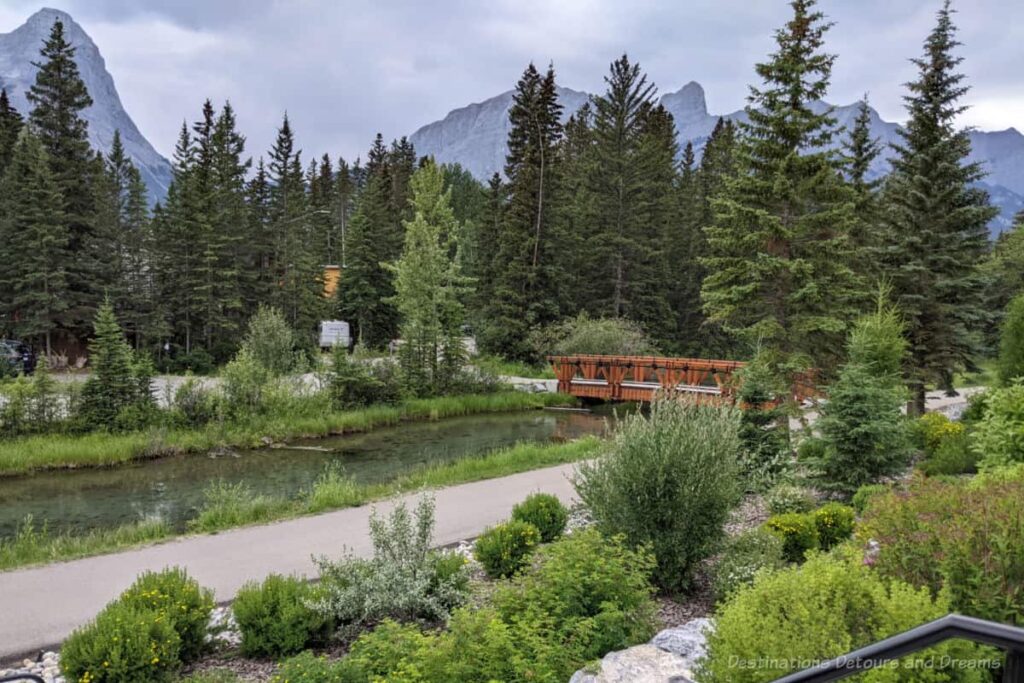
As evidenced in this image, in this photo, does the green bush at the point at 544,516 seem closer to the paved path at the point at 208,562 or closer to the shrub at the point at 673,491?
the paved path at the point at 208,562

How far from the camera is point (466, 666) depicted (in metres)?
3.47

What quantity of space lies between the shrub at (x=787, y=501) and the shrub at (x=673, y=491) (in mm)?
2413

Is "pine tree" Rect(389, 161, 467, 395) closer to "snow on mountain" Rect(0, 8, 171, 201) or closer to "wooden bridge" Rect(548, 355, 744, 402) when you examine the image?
"wooden bridge" Rect(548, 355, 744, 402)

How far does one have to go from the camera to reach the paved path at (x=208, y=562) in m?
5.34

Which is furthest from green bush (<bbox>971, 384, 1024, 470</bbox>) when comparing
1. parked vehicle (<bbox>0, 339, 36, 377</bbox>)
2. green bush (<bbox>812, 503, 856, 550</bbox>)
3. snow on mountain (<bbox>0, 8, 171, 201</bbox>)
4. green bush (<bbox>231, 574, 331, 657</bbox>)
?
snow on mountain (<bbox>0, 8, 171, 201</bbox>)

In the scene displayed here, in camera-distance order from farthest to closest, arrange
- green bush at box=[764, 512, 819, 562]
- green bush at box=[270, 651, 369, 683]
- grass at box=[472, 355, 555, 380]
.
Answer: grass at box=[472, 355, 555, 380]
green bush at box=[764, 512, 819, 562]
green bush at box=[270, 651, 369, 683]

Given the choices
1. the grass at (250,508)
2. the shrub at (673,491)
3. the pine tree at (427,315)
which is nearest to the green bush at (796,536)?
the shrub at (673,491)

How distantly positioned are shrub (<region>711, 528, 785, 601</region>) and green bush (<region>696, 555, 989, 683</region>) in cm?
182

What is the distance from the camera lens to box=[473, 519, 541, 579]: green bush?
600cm

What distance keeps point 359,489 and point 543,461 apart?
12.5ft

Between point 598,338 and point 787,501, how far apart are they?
765 inches

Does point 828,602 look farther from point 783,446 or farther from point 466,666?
point 783,446

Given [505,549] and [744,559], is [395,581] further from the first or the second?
[744,559]

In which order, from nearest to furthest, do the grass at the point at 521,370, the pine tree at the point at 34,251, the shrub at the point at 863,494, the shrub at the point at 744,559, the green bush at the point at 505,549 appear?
the shrub at the point at 744,559 → the green bush at the point at 505,549 → the shrub at the point at 863,494 → the pine tree at the point at 34,251 → the grass at the point at 521,370
